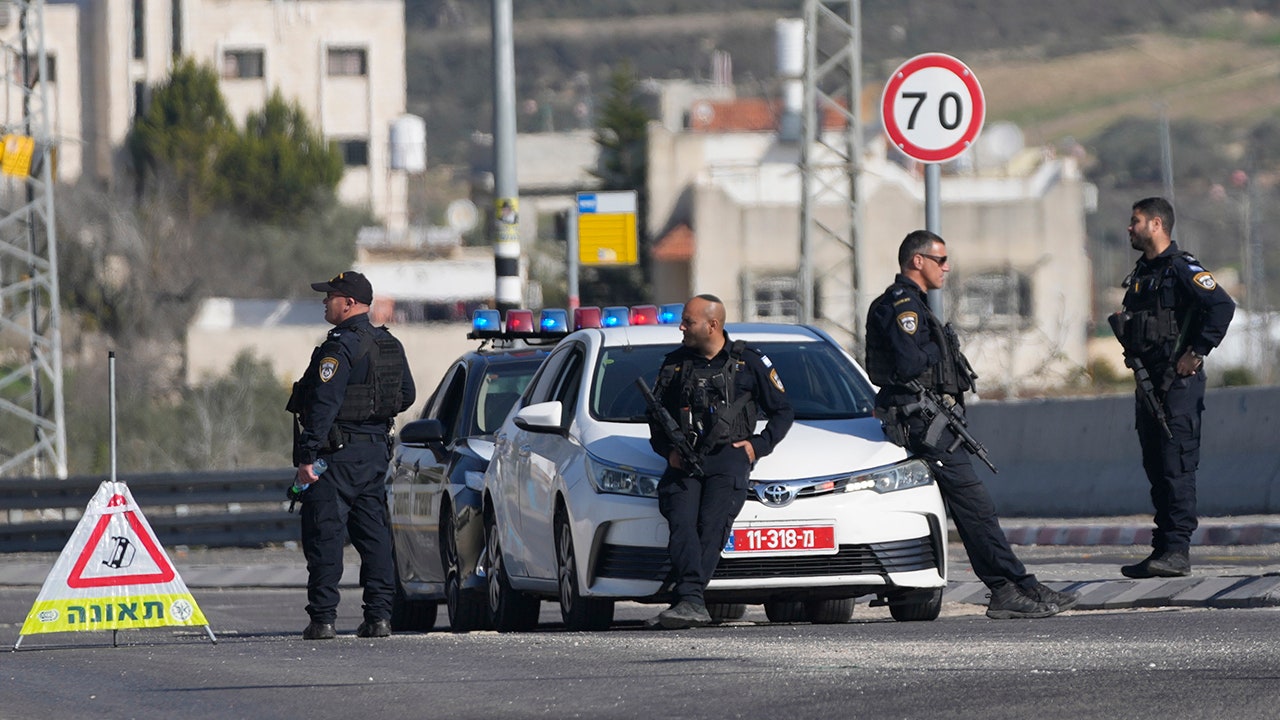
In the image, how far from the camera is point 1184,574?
1209 centimetres

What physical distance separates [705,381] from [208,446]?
4891 centimetres

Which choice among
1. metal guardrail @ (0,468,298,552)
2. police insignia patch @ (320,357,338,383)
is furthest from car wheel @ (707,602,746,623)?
metal guardrail @ (0,468,298,552)

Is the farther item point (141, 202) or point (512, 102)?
point (141, 202)

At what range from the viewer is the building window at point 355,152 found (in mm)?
104625

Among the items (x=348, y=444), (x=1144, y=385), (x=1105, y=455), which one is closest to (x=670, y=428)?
(x=348, y=444)

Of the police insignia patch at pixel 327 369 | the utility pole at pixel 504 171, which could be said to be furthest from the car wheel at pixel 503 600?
the utility pole at pixel 504 171

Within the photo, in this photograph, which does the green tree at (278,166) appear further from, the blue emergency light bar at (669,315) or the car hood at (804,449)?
the car hood at (804,449)

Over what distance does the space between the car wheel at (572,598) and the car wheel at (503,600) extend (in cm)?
75

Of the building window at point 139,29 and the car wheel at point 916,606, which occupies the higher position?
the building window at point 139,29

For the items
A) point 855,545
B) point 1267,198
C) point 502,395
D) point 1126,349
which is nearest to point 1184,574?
point 1126,349

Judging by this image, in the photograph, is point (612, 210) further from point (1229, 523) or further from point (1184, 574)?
point (1184, 574)

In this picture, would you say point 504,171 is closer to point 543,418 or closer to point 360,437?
point 360,437

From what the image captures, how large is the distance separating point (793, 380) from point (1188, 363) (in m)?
1.98

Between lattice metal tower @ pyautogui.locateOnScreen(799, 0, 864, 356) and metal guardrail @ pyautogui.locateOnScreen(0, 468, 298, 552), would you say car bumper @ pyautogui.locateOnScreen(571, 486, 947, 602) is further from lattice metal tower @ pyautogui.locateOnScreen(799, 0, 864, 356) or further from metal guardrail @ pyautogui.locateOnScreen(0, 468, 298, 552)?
lattice metal tower @ pyautogui.locateOnScreen(799, 0, 864, 356)
